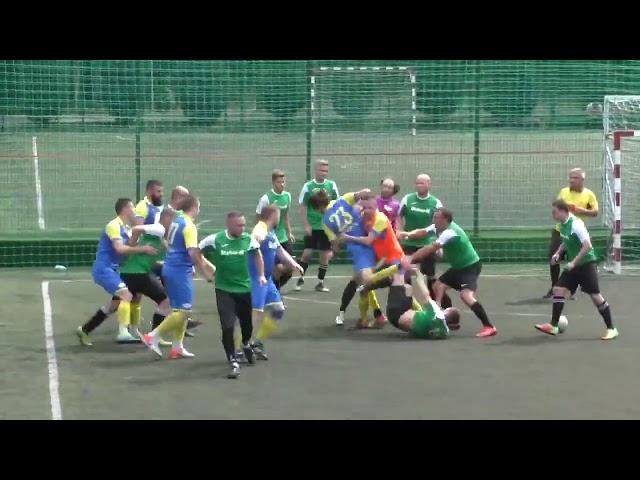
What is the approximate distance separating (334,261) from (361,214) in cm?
655

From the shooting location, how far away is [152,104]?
21719mm

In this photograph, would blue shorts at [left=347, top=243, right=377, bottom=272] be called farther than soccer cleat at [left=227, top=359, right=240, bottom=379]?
Yes

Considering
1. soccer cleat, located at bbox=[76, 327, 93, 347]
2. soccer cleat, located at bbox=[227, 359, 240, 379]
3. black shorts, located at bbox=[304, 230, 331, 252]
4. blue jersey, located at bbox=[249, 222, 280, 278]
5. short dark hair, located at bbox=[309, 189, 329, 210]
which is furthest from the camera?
black shorts, located at bbox=[304, 230, 331, 252]

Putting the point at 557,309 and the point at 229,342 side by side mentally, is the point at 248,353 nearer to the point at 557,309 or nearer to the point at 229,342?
the point at 229,342

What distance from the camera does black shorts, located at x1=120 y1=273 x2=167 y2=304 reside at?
14031mm

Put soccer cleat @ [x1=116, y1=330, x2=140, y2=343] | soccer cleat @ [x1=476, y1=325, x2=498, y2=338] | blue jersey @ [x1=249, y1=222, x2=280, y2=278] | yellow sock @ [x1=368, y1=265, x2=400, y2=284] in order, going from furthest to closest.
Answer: yellow sock @ [x1=368, y1=265, x2=400, y2=284] < soccer cleat @ [x1=476, y1=325, x2=498, y2=338] < soccer cleat @ [x1=116, y1=330, x2=140, y2=343] < blue jersey @ [x1=249, y1=222, x2=280, y2=278]

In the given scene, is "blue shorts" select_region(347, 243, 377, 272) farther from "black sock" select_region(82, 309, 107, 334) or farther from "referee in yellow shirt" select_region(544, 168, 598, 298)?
"referee in yellow shirt" select_region(544, 168, 598, 298)

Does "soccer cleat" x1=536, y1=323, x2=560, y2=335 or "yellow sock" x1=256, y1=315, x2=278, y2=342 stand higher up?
"yellow sock" x1=256, y1=315, x2=278, y2=342

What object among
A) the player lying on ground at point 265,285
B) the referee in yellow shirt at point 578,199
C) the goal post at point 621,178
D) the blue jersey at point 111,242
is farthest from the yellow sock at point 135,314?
the goal post at point 621,178

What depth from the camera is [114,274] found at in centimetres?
1425

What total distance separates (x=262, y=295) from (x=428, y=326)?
240 cm

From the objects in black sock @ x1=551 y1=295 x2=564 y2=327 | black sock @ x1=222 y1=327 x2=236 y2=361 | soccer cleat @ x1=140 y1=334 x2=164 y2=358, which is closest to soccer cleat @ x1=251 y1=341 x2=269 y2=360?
black sock @ x1=222 y1=327 x2=236 y2=361

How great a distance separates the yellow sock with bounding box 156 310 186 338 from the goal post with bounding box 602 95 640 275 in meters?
9.83

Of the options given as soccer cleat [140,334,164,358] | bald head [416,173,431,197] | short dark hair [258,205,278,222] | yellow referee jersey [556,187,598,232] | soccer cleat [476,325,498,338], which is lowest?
soccer cleat [476,325,498,338]
